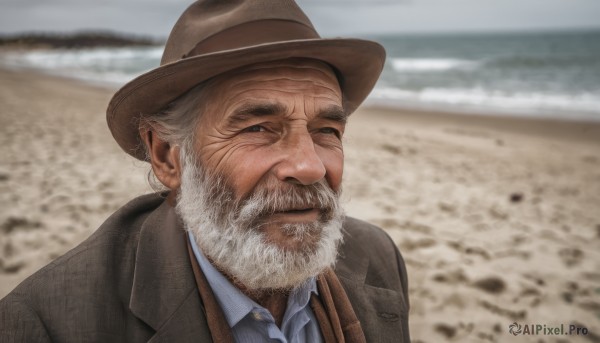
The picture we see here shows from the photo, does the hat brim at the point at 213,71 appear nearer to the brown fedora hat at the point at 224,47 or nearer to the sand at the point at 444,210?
the brown fedora hat at the point at 224,47

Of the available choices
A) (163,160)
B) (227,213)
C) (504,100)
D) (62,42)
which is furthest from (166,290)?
(62,42)

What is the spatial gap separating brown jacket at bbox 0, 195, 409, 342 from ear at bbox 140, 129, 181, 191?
121 millimetres

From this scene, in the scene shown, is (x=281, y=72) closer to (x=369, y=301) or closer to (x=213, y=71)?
(x=213, y=71)

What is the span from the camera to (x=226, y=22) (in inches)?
56.8

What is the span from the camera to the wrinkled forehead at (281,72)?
144cm

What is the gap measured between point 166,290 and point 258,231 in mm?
381

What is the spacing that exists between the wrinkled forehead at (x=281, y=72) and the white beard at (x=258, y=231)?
36 centimetres

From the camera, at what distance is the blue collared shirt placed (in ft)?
4.68

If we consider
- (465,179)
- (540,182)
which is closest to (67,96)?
(465,179)

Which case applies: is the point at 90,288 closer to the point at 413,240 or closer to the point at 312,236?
the point at 312,236

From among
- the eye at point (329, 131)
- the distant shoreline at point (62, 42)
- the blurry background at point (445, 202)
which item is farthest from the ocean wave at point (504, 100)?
the distant shoreline at point (62, 42)

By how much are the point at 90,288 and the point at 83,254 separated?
0.47 feet

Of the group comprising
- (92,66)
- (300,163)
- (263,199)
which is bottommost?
(263,199)

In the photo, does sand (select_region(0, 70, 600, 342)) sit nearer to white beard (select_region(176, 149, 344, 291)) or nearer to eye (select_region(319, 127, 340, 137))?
eye (select_region(319, 127, 340, 137))
